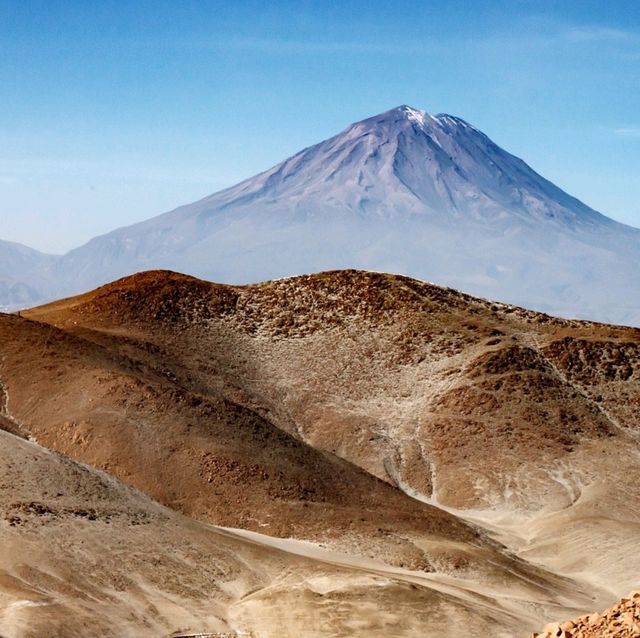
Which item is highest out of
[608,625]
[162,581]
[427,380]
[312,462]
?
[427,380]

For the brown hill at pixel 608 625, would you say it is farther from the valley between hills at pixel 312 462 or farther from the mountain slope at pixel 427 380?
the mountain slope at pixel 427 380

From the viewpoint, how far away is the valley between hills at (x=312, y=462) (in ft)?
149

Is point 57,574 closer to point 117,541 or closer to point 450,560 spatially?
point 117,541

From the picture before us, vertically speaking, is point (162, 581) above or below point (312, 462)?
below

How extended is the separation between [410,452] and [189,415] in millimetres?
23644

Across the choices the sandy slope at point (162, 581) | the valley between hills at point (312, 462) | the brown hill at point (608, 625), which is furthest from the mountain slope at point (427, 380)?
the brown hill at point (608, 625)

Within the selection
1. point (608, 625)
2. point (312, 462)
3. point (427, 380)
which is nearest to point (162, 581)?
point (608, 625)

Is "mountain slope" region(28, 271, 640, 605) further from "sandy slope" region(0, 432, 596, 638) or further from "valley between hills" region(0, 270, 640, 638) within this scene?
"sandy slope" region(0, 432, 596, 638)

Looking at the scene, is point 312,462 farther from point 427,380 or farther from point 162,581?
point 427,380

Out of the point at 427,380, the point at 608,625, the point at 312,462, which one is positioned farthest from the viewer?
the point at 427,380

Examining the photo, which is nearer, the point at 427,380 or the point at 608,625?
the point at 608,625

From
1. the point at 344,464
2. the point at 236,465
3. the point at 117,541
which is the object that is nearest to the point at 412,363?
the point at 344,464

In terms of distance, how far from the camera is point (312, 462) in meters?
70.4

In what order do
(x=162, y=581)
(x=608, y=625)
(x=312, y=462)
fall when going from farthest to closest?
(x=312, y=462) < (x=162, y=581) < (x=608, y=625)
